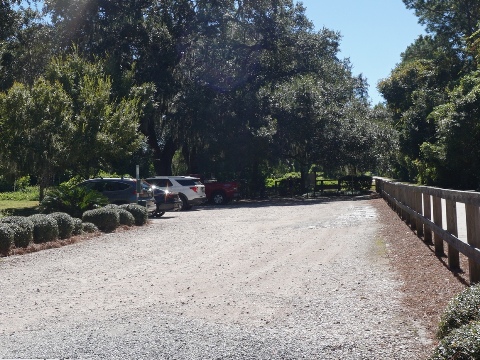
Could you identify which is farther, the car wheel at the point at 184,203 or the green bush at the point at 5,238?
the car wheel at the point at 184,203

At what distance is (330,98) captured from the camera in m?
44.0

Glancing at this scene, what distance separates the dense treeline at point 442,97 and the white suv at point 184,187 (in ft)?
45.2

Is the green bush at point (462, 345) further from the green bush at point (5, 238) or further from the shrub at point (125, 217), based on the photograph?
the shrub at point (125, 217)

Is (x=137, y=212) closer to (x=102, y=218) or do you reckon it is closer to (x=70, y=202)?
(x=70, y=202)

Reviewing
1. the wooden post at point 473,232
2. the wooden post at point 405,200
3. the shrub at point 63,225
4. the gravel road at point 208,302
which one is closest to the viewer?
the gravel road at point 208,302

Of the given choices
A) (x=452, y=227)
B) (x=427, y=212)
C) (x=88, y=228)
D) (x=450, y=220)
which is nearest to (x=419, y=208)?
(x=427, y=212)

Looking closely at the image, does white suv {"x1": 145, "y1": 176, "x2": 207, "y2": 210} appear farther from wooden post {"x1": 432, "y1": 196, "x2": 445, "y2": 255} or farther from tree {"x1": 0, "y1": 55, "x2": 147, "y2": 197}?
wooden post {"x1": 432, "y1": 196, "x2": 445, "y2": 255}

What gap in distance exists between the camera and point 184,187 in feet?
105

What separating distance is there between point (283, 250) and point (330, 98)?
3014cm

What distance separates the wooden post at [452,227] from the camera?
33.7 feet

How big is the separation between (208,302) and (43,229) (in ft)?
28.8

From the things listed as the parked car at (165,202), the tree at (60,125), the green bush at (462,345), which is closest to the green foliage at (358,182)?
the parked car at (165,202)

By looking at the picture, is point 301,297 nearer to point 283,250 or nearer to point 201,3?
point 283,250

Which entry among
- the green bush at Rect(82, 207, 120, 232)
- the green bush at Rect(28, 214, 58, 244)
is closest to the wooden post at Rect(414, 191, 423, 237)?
the green bush at Rect(28, 214, 58, 244)
